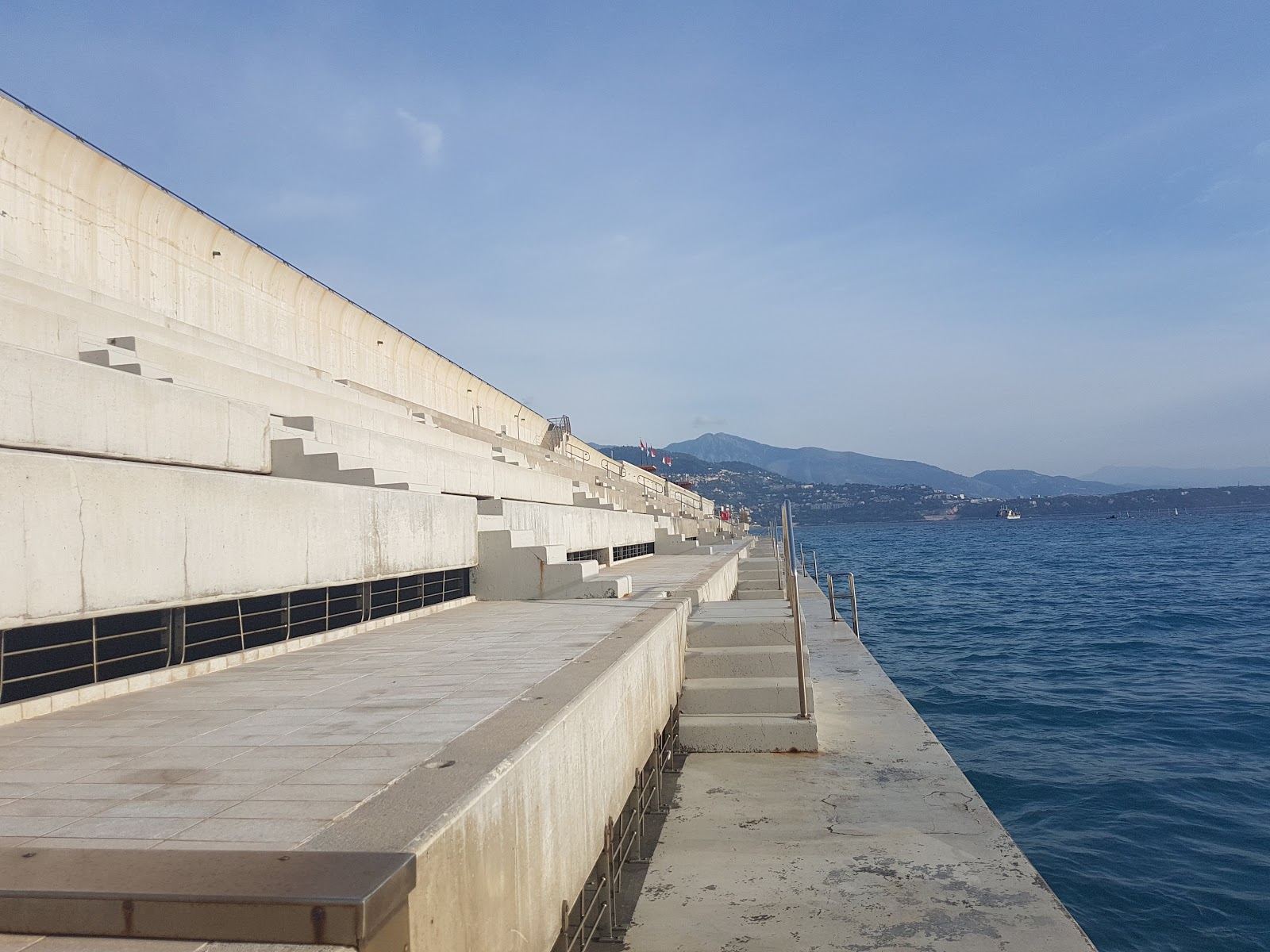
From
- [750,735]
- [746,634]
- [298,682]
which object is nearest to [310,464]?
[298,682]

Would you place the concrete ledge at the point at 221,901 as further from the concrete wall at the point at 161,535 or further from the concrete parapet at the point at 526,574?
the concrete parapet at the point at 526,574

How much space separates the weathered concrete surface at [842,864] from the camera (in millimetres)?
5812

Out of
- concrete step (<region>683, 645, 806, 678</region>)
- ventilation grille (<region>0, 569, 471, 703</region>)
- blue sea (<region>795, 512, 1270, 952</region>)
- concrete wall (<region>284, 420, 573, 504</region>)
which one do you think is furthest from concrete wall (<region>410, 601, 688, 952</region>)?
concrete wall (<region>284, 420, 573, 504</region>)

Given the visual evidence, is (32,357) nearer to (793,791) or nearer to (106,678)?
(106,678)

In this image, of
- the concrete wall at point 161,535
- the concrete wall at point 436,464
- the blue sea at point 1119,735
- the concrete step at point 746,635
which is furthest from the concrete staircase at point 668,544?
the concrete wall at point 161,535

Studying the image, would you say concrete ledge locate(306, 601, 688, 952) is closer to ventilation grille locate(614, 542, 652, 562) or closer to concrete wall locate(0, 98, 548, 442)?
concrete wall locate(0, 98, 548, 442)

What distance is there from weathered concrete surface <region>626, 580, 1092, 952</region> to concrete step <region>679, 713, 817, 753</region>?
0.51 ft

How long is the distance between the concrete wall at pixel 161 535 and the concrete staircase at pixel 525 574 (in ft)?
10.5

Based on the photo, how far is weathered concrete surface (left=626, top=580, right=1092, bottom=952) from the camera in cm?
581

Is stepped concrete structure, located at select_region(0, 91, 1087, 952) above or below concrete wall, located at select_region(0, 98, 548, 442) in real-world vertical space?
below

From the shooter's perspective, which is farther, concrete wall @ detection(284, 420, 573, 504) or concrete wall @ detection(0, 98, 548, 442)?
concrete wall @ detection(0, 98, 548, 442)

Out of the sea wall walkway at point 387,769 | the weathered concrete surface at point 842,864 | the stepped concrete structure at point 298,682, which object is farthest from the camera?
the weathered concrete surface at point 842,864

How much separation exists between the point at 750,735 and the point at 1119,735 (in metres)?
10.7

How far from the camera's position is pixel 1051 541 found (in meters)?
109
